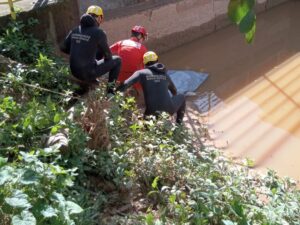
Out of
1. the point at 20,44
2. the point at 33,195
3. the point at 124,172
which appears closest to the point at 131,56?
the point at 20,44

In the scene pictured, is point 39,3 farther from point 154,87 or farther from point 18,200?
point 18,200

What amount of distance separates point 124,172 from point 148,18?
17.6 ft

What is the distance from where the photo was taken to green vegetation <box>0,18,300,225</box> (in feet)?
10.5

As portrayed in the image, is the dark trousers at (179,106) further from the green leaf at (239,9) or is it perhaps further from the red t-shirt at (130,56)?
the green leaf at (239,9)

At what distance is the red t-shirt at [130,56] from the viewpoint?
6.33m

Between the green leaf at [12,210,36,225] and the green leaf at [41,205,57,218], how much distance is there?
3.7 inches

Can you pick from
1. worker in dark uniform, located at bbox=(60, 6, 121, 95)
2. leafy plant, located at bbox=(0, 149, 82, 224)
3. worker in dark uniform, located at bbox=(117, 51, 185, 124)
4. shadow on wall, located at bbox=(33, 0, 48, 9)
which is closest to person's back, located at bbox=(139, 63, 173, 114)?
worker in dark uniform, located at bbox=(117, 51, 185, 124)

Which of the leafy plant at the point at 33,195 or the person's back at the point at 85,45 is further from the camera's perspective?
the person's back at the point at 85,45

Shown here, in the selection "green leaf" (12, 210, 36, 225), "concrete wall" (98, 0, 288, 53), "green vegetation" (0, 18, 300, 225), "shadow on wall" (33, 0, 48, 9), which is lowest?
"concrete wall" (98, 0, 288, 53)

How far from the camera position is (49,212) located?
2.24 m

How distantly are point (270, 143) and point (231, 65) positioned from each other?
2.95 metres

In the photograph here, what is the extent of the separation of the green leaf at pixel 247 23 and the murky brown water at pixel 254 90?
443 centimetres

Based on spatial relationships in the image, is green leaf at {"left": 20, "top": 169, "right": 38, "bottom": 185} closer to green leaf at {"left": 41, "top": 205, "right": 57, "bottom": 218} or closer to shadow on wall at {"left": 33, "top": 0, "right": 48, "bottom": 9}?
green leaf at {"left": 41, "top": 205, "right": 57, "bottom": 218}

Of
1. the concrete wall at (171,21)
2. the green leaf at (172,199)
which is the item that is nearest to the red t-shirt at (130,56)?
the concrete wall at (171,21)
